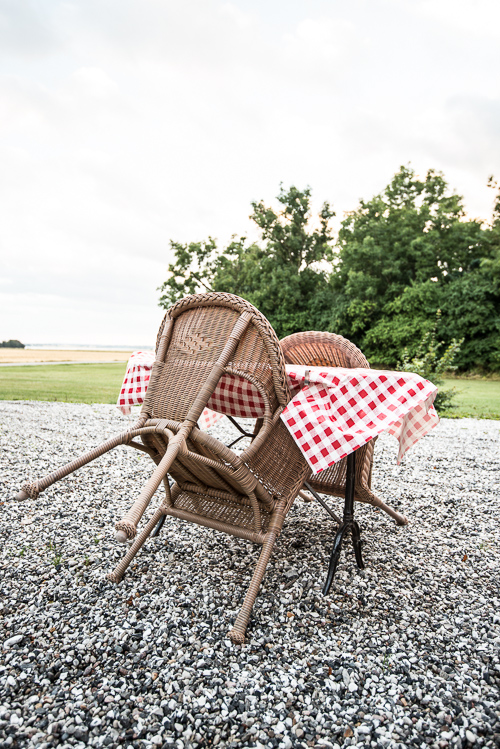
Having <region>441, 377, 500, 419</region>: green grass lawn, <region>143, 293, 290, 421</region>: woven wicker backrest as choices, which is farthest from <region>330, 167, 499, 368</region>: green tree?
<region>143, 293, 290, 421</region>: woven wicker backrest

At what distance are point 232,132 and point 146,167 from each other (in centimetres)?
340

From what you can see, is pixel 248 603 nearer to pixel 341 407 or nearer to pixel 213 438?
pixel 213 438

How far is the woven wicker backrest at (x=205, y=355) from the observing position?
177 cm

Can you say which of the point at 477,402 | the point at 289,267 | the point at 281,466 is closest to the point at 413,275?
the point at 289,267

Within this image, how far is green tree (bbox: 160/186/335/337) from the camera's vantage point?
2438 centimetres

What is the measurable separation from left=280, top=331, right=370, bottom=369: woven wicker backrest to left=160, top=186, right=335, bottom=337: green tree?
821 inches

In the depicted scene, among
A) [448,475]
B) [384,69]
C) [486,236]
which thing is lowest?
[448,475]

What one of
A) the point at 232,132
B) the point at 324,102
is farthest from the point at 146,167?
the point at 324,102

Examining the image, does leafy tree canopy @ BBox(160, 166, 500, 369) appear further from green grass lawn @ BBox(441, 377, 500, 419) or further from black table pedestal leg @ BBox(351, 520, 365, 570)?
black table pedestal leg @ BBox(351, 520, 365, 570)

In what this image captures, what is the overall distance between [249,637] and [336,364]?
5.51 ft

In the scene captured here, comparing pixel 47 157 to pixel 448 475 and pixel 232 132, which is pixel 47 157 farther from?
pixel 448 475

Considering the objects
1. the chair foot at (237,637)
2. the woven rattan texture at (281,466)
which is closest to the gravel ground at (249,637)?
the chair foot at (237,637)

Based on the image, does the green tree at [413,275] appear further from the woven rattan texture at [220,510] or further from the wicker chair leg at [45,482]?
the wicker chair leg at [45,482]

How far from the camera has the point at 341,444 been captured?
1881 millimetres
